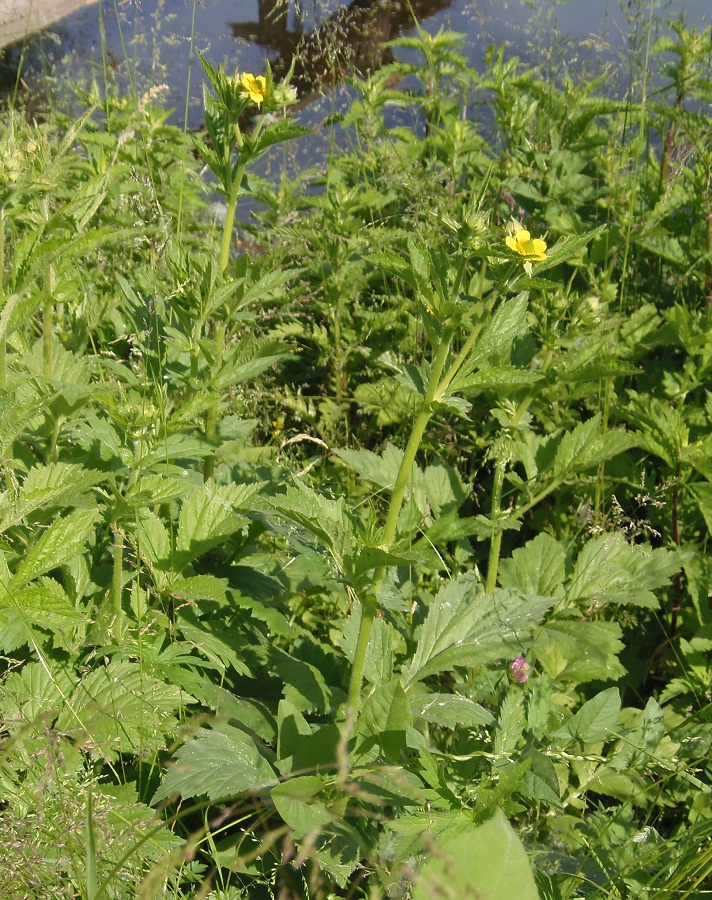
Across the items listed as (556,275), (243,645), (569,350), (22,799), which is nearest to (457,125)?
(556,275)

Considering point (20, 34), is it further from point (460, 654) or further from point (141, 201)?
point (460, 654)

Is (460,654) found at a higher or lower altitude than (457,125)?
lower

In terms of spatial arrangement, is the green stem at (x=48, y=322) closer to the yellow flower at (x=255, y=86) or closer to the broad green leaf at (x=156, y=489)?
the broad green leaf at (x=156, y=489)

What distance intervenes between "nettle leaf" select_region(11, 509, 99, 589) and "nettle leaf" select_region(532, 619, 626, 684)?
1000mm

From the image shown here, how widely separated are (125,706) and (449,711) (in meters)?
0.60

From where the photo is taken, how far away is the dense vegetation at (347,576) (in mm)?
1339

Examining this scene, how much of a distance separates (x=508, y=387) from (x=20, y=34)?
6.25 metres

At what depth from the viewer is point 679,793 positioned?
175cm

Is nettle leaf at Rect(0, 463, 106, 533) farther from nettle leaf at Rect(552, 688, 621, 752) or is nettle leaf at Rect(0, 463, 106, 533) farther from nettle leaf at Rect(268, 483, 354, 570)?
nettle leaf at Rect(552, 688, 621, 752)

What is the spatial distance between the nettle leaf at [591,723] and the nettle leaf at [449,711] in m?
0.21

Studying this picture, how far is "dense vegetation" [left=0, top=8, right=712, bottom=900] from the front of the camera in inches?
52.7

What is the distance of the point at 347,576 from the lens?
1.40 meters

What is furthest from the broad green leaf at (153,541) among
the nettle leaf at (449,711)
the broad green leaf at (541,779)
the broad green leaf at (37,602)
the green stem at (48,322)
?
the broad green leaf at (541,779)

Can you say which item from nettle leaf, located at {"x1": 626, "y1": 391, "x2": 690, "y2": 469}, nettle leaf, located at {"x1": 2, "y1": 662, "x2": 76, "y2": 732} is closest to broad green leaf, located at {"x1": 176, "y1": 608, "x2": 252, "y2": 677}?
nettle leaf, located at {"x1": 2, "y1": 662, "x2": 76, "y2": 732}
